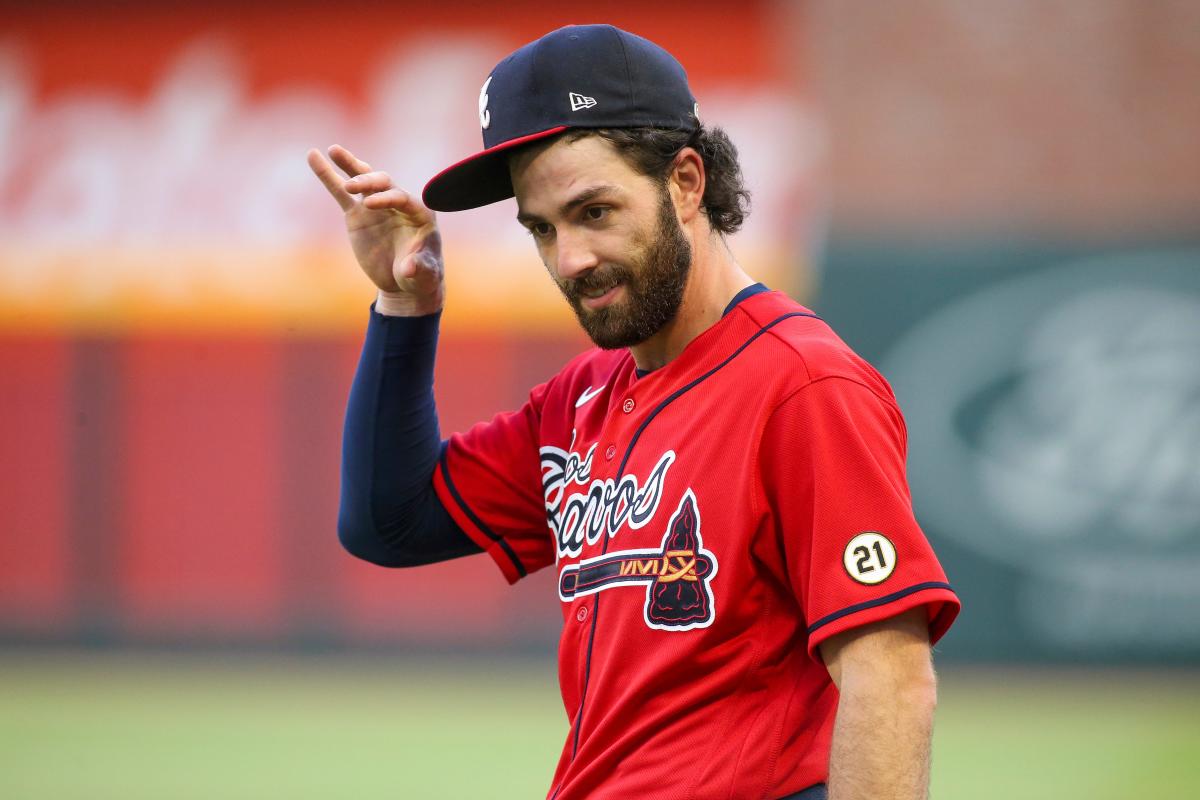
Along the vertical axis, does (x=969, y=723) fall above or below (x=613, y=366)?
below

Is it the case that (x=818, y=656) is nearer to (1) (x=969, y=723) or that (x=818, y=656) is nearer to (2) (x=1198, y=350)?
(1) (x=969, y=723)

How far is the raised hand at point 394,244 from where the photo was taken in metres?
2.56

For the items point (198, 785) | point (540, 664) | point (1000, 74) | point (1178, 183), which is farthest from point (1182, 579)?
A: point (198, 785)

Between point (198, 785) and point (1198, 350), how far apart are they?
673 cm

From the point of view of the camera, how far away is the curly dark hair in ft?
7.11

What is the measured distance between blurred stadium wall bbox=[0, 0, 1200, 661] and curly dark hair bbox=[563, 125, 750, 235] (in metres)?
6.85

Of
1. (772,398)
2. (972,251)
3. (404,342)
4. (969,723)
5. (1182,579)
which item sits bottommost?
(969,723)

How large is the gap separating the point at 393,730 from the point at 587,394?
5411 millimetres

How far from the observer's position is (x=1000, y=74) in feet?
31.8

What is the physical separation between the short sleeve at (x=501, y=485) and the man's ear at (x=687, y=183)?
484 millimetres

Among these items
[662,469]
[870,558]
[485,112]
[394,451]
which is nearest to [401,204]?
[485,112]

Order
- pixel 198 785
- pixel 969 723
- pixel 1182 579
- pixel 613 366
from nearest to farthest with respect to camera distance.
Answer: pixel 613 366, pixel 198 785, pixel 969 723, pixel 1182 579

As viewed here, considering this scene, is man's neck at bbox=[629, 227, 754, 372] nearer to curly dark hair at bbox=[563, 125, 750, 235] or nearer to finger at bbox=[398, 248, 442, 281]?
curly dark hair at bbox=[563, 125, 750, 235]

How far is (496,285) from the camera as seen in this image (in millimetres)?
10273
